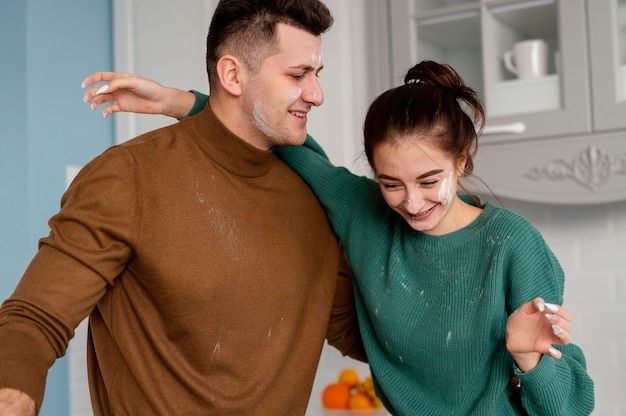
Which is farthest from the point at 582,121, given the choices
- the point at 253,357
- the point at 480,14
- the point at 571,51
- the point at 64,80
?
the point at 64,80

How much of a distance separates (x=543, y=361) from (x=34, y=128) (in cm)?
159

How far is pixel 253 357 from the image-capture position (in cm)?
147

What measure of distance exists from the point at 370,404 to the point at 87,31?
1356 millimetres

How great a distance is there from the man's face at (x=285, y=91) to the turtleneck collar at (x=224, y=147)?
1.8 inches

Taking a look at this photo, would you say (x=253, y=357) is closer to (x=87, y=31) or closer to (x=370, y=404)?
(x=370, y=404)

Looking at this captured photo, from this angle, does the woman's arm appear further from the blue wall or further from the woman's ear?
the blue wall

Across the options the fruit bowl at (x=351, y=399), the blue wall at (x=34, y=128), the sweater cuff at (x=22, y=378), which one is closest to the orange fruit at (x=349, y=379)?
the fruit bowl at (x=351, y=399)

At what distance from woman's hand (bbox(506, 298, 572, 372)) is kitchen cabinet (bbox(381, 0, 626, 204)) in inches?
34.5

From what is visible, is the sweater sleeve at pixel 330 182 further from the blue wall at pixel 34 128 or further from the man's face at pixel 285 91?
the blue wall at pixel 34 128

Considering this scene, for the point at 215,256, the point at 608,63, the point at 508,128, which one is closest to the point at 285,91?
the point at 215,256

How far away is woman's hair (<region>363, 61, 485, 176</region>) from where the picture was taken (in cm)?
137

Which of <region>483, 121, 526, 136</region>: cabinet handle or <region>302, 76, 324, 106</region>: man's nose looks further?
<region>483, 121, 526, 136</region>: cabinet handle

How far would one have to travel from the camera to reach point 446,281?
1396 mm

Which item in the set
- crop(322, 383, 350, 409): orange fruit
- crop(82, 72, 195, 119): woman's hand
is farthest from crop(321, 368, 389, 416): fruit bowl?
crop(82, 72, 195, 119): woman's hand
